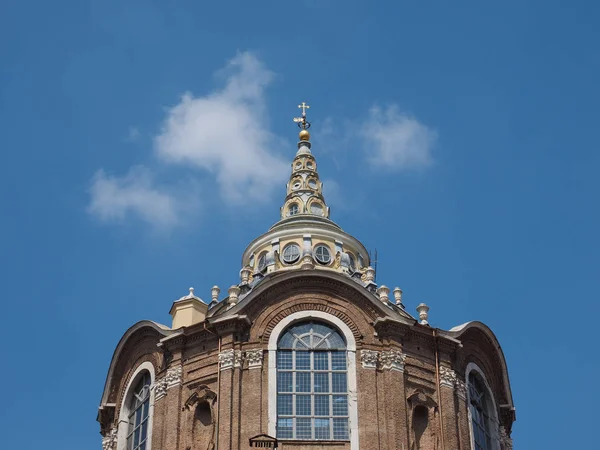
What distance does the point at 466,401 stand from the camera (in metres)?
57.5

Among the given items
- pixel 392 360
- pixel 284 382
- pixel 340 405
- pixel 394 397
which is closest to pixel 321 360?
pixel 284 382

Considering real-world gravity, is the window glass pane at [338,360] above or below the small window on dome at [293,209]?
below

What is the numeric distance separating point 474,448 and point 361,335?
6613 millimetres

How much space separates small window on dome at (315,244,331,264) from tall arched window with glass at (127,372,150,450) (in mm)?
10666

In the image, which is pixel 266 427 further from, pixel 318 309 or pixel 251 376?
pixel 318 309

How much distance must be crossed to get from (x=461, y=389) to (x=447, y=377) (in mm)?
953

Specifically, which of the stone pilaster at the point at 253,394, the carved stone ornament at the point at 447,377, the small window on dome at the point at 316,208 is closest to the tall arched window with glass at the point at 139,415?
the stone pilaster at the point at 253,394

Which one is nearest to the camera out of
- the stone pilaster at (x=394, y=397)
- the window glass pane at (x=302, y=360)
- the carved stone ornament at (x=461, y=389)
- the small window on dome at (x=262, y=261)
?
the stone pilaster at (x=394, y=397)

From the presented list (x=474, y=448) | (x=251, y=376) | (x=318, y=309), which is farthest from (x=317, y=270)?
(x=474, y=448)

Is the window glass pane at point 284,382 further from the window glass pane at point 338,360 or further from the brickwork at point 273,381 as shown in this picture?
the window glass pane at point 338,360

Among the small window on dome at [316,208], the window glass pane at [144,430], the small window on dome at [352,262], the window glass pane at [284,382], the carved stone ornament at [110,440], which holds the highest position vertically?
the small window on dome at [316,208]

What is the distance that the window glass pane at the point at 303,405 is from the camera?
5472cm

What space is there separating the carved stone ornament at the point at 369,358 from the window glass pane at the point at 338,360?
0.80 meters

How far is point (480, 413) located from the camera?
59188mm
